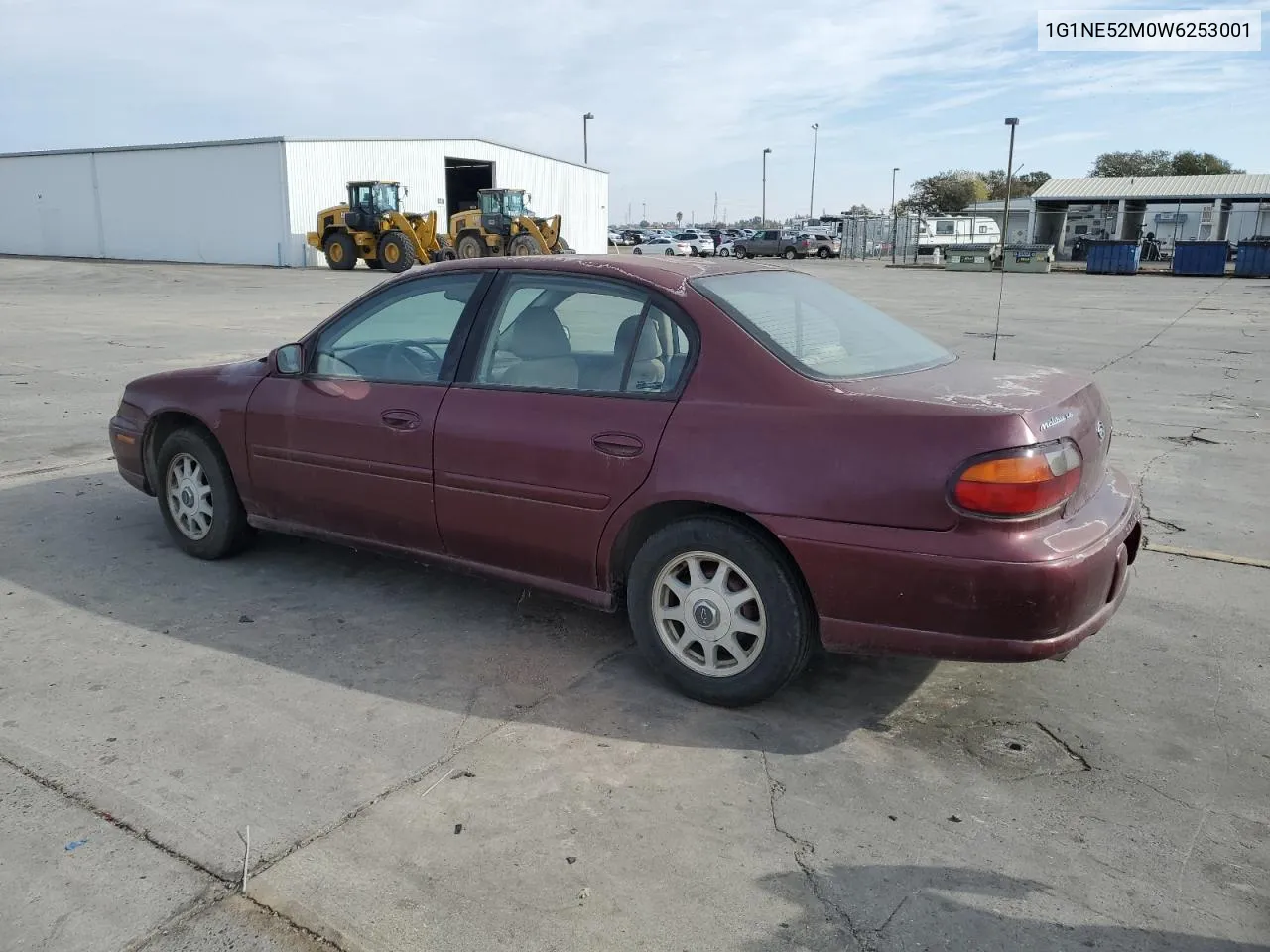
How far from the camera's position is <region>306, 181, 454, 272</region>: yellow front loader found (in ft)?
110

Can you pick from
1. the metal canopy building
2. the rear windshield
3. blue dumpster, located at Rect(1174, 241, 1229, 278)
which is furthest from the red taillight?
the metal canopy building

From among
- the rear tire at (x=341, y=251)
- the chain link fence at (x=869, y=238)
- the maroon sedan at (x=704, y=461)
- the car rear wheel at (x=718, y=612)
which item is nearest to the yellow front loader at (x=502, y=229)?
the rear tire at (x=341, y=251)

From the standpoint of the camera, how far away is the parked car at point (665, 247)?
160 ft

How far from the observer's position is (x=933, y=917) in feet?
8.13

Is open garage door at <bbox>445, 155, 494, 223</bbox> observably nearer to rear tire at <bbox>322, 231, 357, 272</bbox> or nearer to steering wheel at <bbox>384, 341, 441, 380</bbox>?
rear tire at <bbox>322, 231, 357, 272</bbox>

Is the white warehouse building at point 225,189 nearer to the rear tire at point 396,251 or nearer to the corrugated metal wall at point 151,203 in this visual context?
the corrugated metal wall at point 151,203

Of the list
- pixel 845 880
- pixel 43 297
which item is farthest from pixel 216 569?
pixel 43 297

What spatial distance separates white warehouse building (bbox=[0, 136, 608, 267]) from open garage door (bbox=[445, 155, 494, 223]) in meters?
0.07

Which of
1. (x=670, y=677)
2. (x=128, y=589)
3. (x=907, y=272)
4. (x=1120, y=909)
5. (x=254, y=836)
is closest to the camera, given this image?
(x=1120, y=909)

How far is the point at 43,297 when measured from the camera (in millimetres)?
23266

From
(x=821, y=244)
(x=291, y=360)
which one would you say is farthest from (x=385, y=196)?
(x=291, y=360)

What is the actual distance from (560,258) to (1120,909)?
295 centimetres

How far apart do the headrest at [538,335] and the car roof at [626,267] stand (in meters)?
0.18

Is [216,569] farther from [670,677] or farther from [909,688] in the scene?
[909,688]
